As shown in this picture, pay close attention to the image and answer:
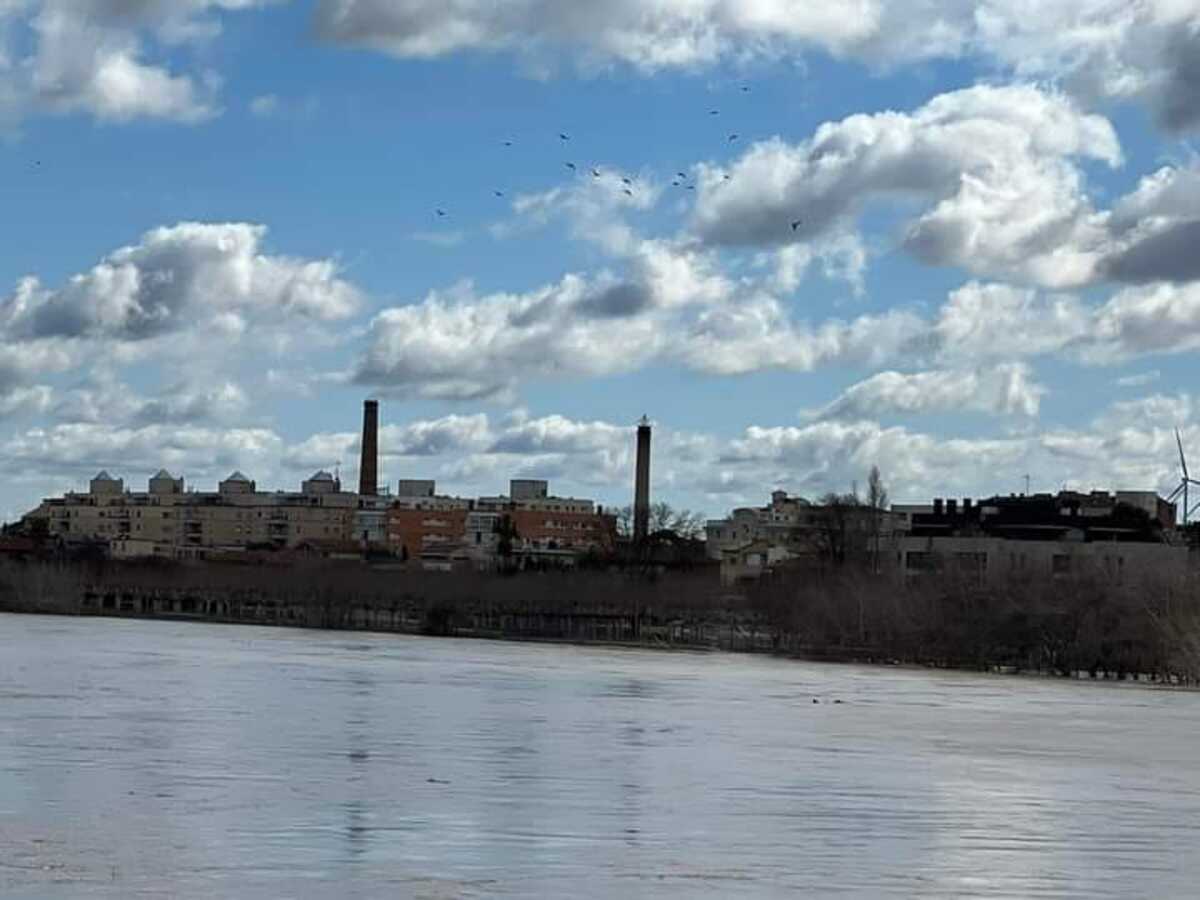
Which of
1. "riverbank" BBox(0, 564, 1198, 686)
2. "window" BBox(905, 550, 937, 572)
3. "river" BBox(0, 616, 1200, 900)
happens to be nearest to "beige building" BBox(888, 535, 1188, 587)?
"window" BBox(905, 550, 937, 572)

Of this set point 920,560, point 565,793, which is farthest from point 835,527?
point 565,793

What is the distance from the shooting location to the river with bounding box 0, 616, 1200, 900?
811 inches

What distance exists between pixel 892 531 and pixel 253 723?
120116mm

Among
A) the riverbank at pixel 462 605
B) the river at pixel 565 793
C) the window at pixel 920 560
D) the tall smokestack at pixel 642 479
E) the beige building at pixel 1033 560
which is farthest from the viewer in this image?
the tall smokestack at pixel 642 479

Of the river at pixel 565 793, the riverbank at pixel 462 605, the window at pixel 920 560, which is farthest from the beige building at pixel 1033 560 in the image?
the river at pixel 565 793

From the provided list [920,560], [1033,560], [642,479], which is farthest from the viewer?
[642,479]

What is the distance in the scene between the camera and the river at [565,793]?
67.6 ft

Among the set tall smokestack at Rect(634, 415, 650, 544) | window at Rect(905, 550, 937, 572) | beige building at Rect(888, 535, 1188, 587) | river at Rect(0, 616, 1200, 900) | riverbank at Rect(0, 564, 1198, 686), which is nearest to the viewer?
river at Rect(0, 616, 1200, 900)

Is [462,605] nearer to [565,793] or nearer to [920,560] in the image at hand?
[920,560]

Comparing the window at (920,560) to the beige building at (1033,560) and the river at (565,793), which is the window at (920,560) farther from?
the river at (565,793)

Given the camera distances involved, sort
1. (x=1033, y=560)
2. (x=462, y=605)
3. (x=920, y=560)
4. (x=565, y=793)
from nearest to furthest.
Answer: (x=565, y=793), (x=1033, y=560), (x=920, y=560), (x=462, y=605)

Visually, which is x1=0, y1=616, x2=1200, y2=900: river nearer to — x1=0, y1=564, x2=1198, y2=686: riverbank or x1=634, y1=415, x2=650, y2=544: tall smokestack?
x1=0, y1=564, x2=1198, y2=686: riverbank

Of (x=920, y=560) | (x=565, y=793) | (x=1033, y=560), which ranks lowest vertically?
(x=565, y=793)

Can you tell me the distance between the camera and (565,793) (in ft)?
93.9
